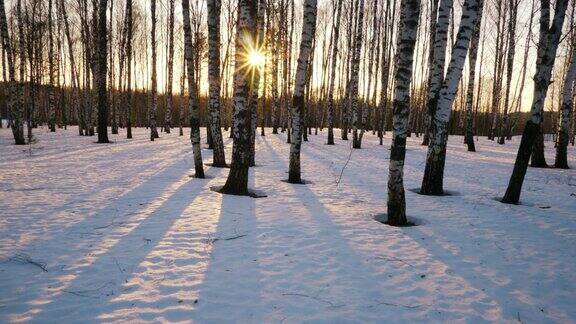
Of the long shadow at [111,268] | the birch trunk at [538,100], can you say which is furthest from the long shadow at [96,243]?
the birch trunk at [538,100]

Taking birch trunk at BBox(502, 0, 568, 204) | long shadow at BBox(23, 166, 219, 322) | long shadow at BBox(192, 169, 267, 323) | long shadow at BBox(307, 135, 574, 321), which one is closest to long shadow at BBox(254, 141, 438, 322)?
long shadow at BBox(192, 169, 267, 323)

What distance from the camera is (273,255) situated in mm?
4316

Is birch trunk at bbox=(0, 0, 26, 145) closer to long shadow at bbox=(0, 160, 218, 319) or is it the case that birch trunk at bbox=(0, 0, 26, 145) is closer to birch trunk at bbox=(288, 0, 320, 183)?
long shadow at bbox=(0, 160, 218, 319)

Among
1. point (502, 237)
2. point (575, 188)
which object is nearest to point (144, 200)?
point (502, 237)

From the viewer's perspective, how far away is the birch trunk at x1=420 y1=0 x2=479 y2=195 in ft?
22.7

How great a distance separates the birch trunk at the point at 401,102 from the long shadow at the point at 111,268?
3.61 metres

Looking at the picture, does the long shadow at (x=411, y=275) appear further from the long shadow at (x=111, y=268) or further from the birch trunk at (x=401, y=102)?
the long shadow at (x=111, y=268)

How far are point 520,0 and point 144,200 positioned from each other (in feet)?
75.3

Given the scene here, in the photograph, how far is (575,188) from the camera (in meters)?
8.66

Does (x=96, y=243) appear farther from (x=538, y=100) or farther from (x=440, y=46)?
(x=538, y=100)

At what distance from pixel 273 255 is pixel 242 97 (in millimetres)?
Result: 3614

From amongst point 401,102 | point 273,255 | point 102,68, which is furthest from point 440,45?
point 102,68

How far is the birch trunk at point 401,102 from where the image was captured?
17.1ft

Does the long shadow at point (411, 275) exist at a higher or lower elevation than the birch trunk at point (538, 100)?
lower
